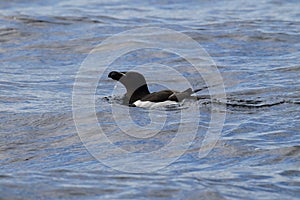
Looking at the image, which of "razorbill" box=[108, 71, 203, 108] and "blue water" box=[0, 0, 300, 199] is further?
"razorbill" box=[108, 71, 203, 108]

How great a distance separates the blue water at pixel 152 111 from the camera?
817 centimetres

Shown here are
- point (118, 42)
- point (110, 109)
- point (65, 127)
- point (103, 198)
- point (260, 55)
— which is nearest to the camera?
point (103, 198)

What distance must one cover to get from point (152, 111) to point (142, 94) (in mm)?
858

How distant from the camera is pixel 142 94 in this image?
1278 cm

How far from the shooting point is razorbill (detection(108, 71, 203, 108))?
12.2 meters

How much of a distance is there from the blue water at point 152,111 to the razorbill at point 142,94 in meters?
0.20

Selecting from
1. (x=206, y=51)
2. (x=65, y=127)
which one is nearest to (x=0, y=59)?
(x=206, y=51)

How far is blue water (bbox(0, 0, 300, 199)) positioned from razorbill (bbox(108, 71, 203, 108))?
0.65 feet

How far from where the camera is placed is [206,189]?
792 centimetres

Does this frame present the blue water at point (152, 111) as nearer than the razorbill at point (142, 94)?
Yes

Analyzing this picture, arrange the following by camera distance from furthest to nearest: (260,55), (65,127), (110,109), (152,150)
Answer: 1. (260,55)
2. (110,109)
3. (65,127)
4. (152,150)

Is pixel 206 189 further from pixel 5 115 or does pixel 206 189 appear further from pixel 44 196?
pixel 5 115

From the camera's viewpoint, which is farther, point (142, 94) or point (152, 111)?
point (142, 94)

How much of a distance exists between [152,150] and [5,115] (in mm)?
2936
